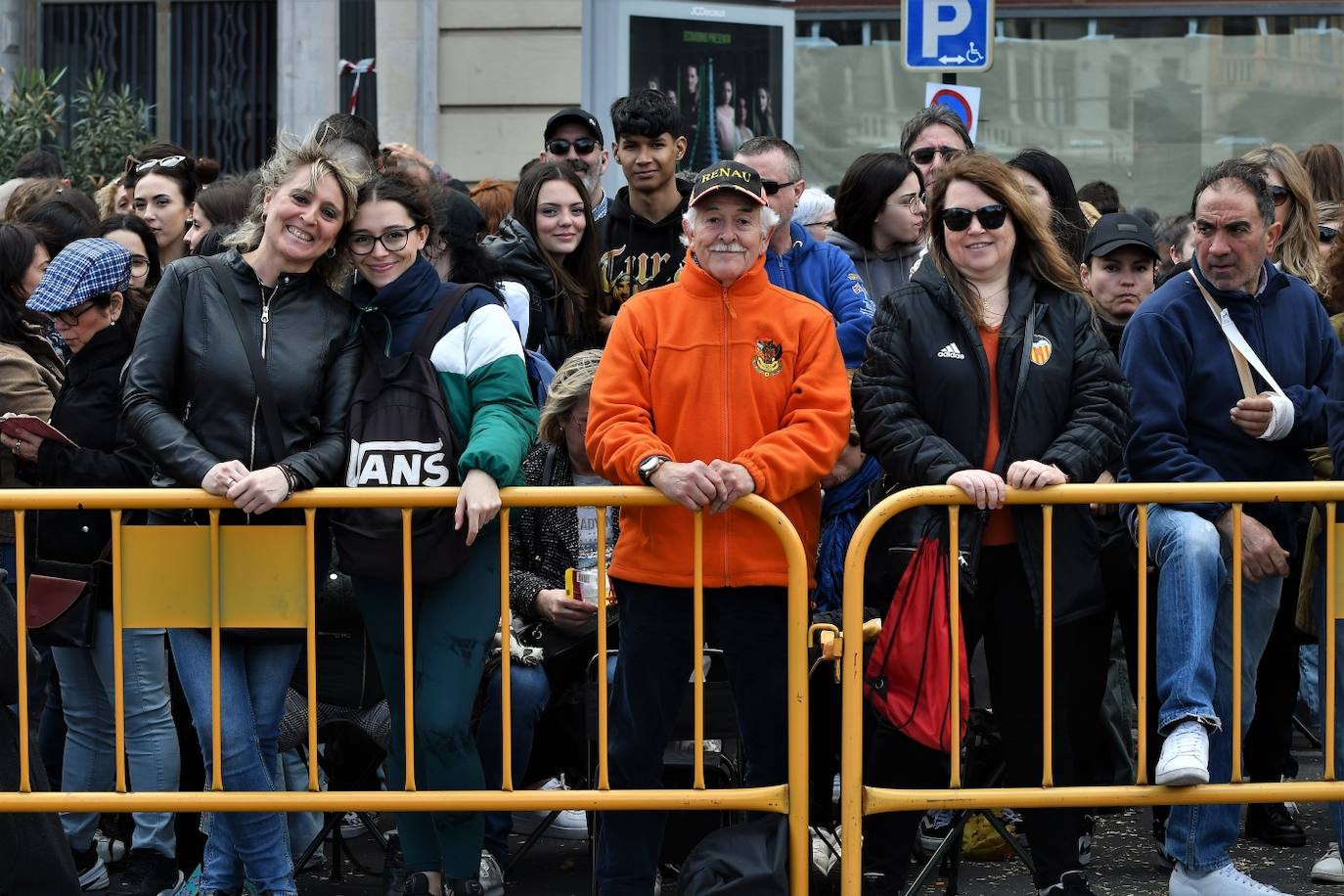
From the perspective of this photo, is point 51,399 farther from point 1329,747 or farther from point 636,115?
point 1329,747

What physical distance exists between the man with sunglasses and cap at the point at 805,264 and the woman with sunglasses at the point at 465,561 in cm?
143

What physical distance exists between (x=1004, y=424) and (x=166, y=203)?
3.75m

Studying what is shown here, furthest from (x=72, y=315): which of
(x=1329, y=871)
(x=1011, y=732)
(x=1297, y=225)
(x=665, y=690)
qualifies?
(x=1329, y=871)

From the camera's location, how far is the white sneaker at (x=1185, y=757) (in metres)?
5.23

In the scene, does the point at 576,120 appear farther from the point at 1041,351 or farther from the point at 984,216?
the point at 1041,351

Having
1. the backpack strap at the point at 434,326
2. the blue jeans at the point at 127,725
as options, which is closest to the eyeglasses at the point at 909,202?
the backpack strap at the point at 434,326

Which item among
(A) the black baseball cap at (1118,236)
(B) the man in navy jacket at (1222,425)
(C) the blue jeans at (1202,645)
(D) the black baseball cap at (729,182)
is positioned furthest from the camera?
(A) the black baseball cap at (1118,236)

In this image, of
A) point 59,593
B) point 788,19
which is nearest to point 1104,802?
point 59,593

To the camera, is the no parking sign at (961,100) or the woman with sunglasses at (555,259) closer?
the woman with sunglasses at (555,259)

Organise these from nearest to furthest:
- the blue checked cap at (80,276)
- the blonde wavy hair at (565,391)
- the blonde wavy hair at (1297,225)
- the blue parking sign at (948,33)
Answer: the blue checked cap at (80,276) → the blonde wavy hair at (565,391) → the blonde wavy hair at (1297,225) → the blue parking sign at (948,33)

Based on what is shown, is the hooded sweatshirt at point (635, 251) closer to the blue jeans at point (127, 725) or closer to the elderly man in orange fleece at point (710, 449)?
the elderly man in orange fleece at point (710, 449)

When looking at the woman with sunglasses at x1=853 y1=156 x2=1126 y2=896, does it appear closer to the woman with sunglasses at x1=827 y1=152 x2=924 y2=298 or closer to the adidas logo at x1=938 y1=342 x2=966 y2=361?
the adidas logo at x1=938 y1=342 x2=966 y2=361

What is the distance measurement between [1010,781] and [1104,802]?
1.02ft

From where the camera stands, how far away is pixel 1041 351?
17.6 ft
